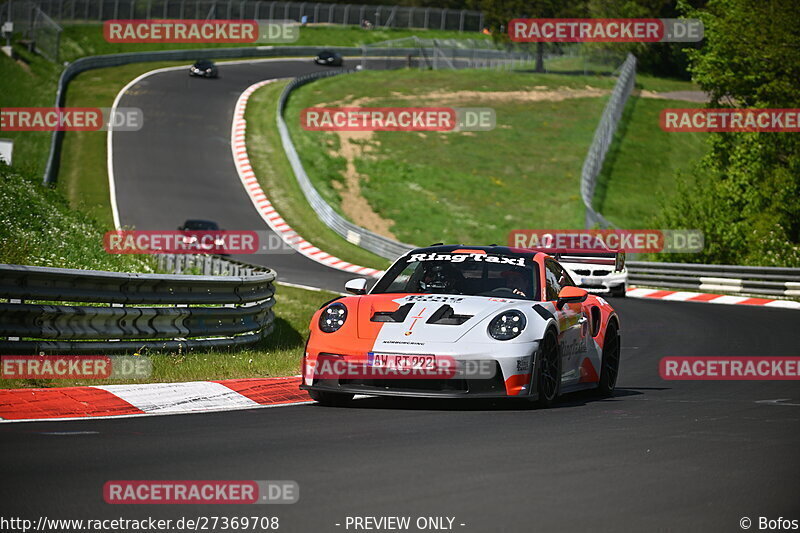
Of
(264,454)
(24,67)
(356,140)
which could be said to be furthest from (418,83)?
(264,454)

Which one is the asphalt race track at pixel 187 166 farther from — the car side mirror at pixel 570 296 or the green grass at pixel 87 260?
the car side mirror at pixel 570 296

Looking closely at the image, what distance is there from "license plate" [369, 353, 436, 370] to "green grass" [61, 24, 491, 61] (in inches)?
2396

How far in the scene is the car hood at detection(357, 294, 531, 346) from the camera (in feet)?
32.6

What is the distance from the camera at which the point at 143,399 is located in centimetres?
981

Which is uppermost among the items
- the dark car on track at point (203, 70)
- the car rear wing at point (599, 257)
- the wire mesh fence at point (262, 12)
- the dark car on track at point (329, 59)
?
the wire mesh fence at point (262, 12)

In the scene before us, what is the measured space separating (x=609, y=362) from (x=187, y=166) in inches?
1544

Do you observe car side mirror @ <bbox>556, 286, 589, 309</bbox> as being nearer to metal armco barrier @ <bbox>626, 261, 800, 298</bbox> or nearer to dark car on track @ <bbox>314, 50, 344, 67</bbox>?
metal armco barrier @ <bbox>626, 261, 800, 298</bbox>

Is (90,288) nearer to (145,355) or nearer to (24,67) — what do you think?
(145,355)

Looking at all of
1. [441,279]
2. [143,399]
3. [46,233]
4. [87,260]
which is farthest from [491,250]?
[46,233]

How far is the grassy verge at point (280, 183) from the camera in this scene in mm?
39531

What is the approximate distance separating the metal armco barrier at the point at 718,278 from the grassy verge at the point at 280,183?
802 cm

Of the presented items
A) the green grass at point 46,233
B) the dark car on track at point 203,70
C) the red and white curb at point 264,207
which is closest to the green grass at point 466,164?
the red and white curb at point 264,207

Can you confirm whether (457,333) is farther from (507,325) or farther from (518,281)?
(518,281)

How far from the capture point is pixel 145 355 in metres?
12.2
